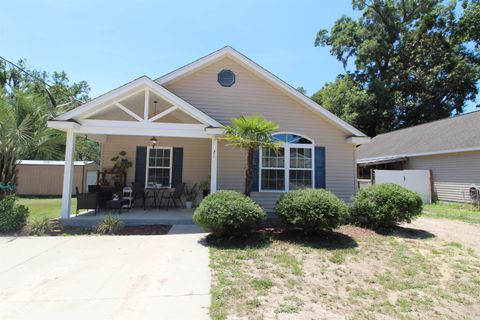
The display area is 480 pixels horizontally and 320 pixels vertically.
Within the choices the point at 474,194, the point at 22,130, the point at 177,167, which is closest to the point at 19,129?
the point at 22,130

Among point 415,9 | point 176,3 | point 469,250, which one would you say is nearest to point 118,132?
point 176,3

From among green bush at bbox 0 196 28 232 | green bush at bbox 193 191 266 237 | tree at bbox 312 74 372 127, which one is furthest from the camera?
tree at bbox 312 74 372 127

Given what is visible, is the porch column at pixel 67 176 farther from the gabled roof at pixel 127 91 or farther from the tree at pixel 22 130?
the tree at pixel 22 130

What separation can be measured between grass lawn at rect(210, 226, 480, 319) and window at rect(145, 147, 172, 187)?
Result: 5072mm

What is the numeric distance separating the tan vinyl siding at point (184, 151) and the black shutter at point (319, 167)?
4088 mm

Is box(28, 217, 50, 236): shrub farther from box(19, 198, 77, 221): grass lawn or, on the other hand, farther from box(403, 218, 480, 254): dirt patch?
box(403, 218, 480, 254): dirt patch

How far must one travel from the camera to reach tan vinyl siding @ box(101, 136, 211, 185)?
10203 millimetres

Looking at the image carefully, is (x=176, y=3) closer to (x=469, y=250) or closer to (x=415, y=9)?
(x=469, y=250)

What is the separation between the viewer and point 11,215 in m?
6.82

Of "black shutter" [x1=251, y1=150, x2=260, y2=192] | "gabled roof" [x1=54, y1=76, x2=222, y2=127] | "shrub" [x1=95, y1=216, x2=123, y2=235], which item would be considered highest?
"gabled roof" [x1=54, y1=76, x2=222, y2=127]

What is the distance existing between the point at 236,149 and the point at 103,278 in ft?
20.3

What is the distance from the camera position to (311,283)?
422 cm

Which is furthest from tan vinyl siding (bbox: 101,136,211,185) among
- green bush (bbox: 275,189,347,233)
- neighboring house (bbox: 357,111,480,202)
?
neighboring house (bbox: 357,111,480,202)

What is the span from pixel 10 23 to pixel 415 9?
116 feet
